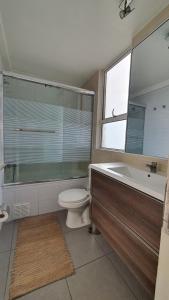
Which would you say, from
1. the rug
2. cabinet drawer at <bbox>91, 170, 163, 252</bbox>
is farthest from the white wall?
the rug

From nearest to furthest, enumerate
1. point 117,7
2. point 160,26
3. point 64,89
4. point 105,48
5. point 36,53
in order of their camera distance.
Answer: point 117,7 → point 160,26 → point 105,48 → point 36,53 → point 64,89

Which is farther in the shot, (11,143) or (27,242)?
(11,143)

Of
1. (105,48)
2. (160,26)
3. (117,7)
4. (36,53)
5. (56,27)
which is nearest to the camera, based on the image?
(117,7)

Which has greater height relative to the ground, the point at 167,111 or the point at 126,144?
the point at 167,111

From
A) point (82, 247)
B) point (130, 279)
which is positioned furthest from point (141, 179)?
point (82, 247)

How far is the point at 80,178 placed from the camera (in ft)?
7.97

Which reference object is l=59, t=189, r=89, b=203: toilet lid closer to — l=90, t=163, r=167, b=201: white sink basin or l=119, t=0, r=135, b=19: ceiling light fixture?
l=90, t=163, r=167, b=201: white sink basin

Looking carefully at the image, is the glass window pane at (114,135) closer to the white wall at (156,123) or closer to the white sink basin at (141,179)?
the white wall at (156,123)

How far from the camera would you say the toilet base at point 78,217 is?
180 cm

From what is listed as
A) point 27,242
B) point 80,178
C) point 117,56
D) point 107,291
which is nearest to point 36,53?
point 117,56

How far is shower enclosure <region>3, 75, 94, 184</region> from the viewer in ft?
6.30

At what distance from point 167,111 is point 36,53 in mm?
1782

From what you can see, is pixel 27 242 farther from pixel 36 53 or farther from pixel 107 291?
pixel 36 53

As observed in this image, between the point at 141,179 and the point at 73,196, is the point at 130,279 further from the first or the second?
the point at 73,196
